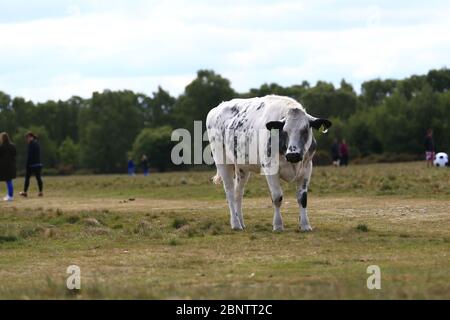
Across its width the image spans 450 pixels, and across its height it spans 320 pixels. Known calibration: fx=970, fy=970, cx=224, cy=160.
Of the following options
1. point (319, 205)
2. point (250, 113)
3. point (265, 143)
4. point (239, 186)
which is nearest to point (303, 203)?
point (265, 143)

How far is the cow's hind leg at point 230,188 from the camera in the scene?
20844mm

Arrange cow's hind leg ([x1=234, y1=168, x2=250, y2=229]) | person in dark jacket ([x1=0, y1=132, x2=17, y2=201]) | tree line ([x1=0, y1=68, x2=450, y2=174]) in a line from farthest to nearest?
1. tree line ([x1=0, y1=68, x2=450, y2=174])
2. person in dark jacket ([x1=0, y1=132, x2=17, y2=201])
3. cow's hind leg ([x1=234, y1=168, x2=250, y2=229])

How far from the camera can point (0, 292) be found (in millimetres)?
11805

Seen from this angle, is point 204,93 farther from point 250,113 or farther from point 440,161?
point 250,113

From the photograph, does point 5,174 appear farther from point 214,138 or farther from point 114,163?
point 114,163

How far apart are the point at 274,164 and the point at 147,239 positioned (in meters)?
3.03

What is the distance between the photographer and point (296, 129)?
1948 centimetres

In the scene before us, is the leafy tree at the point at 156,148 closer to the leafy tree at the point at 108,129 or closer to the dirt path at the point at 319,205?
the leafy tree at the point at 108,129

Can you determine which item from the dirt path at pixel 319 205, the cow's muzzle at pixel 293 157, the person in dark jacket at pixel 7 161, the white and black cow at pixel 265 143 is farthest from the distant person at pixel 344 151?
the cow's muzzle at pixel 293 157

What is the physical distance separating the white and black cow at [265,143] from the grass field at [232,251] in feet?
2.54

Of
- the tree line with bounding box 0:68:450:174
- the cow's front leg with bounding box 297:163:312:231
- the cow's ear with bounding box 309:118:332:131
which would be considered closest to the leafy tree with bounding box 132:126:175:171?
the tree line with bounding box 0:68:450:174

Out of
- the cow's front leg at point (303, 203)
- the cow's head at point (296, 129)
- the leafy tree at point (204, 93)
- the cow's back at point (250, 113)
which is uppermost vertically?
the leafy tree at point (204, 93)

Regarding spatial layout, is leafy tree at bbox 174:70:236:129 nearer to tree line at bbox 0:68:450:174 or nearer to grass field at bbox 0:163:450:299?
tree line at bbox 0:68:450:174

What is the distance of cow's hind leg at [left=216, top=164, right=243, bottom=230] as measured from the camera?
20.8 meters
